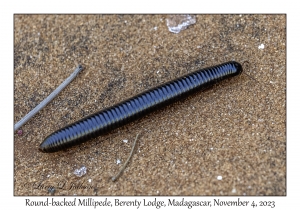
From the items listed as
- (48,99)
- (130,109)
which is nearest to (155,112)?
(130,109)

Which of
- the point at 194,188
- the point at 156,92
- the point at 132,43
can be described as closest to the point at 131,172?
the point at 194,188

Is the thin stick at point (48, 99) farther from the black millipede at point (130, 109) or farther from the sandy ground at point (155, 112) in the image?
the black millipede at point (130, 109)

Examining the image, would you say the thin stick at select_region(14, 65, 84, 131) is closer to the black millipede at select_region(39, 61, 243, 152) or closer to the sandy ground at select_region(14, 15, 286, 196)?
the sandy ground at select_region(14, 15, 286, 196)

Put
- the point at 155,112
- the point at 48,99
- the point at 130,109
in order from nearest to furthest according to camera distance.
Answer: the point at 130,109
the point at 155,112
the point at 48,99

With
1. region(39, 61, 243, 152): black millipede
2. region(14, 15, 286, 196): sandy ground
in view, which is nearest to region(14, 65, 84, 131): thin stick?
region(14, 15, 286, 196): sandy ground

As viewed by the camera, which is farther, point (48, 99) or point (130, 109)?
point (48, 99)

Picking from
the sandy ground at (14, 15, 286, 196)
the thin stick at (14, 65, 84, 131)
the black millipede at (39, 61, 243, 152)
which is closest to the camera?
the sandy ground at (14, 15, 286, 196)

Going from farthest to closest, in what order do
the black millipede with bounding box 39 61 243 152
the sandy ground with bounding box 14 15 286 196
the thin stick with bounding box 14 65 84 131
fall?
the thin stick with bounding box 14 65 84 131 → the black millipede with bounding box 39 61 243 152 → the sandy ground with bounding box 14 15 286 196

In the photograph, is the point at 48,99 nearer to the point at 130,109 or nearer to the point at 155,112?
the point at 130,109
